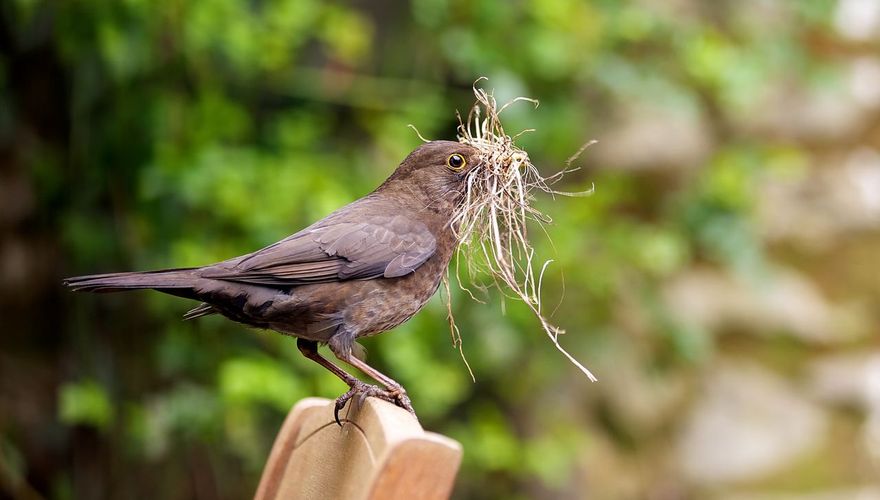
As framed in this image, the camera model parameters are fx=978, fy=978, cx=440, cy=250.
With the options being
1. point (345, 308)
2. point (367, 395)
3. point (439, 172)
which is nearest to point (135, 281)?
point (345, 308)

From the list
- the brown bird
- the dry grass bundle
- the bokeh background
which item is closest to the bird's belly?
the brown bird

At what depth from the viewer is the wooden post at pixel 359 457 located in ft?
3.73

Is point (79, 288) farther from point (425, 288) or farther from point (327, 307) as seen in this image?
point (425, 288)

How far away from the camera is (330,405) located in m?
1.61

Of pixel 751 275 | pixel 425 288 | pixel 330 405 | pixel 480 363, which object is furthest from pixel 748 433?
pixel 330 405

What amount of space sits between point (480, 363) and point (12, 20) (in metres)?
2.17

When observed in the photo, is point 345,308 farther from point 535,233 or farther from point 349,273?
point 535,233

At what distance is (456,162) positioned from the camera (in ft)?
6.60

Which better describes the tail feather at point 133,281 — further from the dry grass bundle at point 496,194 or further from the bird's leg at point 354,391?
the dry grass bundle at point 496,194

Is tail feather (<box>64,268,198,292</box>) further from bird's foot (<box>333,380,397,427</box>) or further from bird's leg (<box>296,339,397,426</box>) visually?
bird's foot (<box>333,380,397,427</box>)

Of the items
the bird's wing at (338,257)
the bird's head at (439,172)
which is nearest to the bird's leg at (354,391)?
the bird's wing at (338,257)

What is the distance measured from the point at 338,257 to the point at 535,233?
1869 millimetres

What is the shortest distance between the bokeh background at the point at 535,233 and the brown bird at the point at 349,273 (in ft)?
2.77

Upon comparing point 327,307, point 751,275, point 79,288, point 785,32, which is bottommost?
point 79,288
